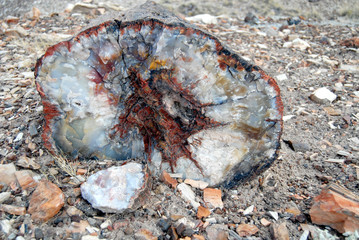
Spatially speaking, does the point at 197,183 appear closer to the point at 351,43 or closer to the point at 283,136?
the point at 283,136

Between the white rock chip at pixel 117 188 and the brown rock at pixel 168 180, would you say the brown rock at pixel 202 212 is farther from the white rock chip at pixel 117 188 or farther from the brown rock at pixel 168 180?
the white rock chip at pixel 117 188

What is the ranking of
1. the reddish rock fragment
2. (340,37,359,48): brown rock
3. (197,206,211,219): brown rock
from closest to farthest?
the reddish rock fragment → (197,206,211,219): brown rock → (340,37,359,48): brown rock

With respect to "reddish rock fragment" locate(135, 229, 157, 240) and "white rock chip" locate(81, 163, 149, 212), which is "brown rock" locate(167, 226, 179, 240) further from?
"white rock chip" locate(81, 163, 149, 212)

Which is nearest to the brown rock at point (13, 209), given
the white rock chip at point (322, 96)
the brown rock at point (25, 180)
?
the brown rock at point (25, 180)

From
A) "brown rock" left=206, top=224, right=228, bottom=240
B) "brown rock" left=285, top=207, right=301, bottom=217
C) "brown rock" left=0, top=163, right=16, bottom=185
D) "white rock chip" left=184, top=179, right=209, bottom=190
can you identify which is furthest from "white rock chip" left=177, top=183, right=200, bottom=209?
"brown rock" left=0, top=163, right=16, bottom=185

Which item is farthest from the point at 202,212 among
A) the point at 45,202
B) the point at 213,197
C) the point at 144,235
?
the point at 45,202
